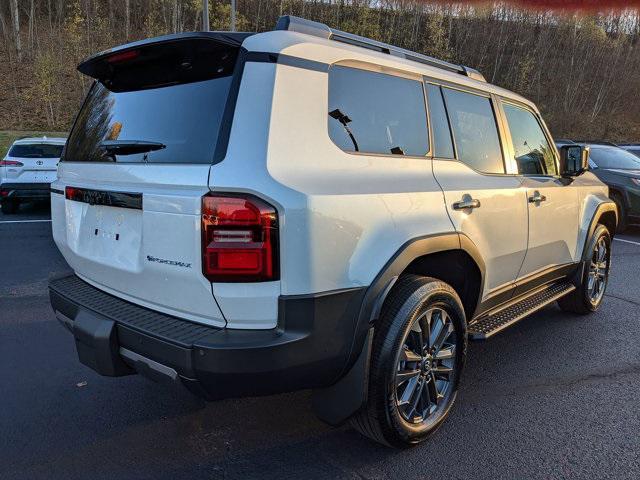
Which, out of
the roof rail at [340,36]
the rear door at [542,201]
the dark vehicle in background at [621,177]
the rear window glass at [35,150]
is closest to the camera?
the roof rail at [340,36]

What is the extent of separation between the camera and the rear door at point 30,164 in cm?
984

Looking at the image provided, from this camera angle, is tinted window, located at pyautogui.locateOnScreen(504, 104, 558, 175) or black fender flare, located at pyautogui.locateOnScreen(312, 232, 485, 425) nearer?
black fender flare, located at pyautogui.locateOnScreen(312, 232, 485, 425)

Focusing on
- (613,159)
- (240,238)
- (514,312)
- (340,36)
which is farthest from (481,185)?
(613,159)

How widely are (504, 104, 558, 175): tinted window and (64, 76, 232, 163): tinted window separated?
92.3 inches

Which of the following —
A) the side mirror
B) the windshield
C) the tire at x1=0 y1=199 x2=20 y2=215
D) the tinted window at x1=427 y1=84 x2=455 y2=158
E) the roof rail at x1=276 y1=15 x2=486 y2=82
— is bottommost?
the tire at x1=0 y1=199 x2=20 y2=215

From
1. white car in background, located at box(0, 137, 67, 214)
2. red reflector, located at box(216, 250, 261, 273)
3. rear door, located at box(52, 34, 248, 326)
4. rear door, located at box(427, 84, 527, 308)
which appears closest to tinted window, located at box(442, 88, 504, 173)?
rear door, located at box(427, 84, 527, 308)

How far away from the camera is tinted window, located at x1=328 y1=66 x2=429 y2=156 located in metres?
2.31

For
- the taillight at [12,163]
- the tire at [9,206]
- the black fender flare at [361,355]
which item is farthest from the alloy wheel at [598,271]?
the tire at [9,206]

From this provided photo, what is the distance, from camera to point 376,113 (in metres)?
2.52

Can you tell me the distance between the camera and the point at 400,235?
2.37 m

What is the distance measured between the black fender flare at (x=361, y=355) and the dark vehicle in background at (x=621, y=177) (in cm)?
849

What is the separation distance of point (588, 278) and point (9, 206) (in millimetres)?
10485

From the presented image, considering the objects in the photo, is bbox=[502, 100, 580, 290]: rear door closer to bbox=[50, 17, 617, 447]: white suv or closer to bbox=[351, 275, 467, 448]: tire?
bbox=[50, 17, 617, 447]: white suv

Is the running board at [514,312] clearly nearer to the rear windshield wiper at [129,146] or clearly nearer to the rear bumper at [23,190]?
the rear windshield wiper at [129,146]
